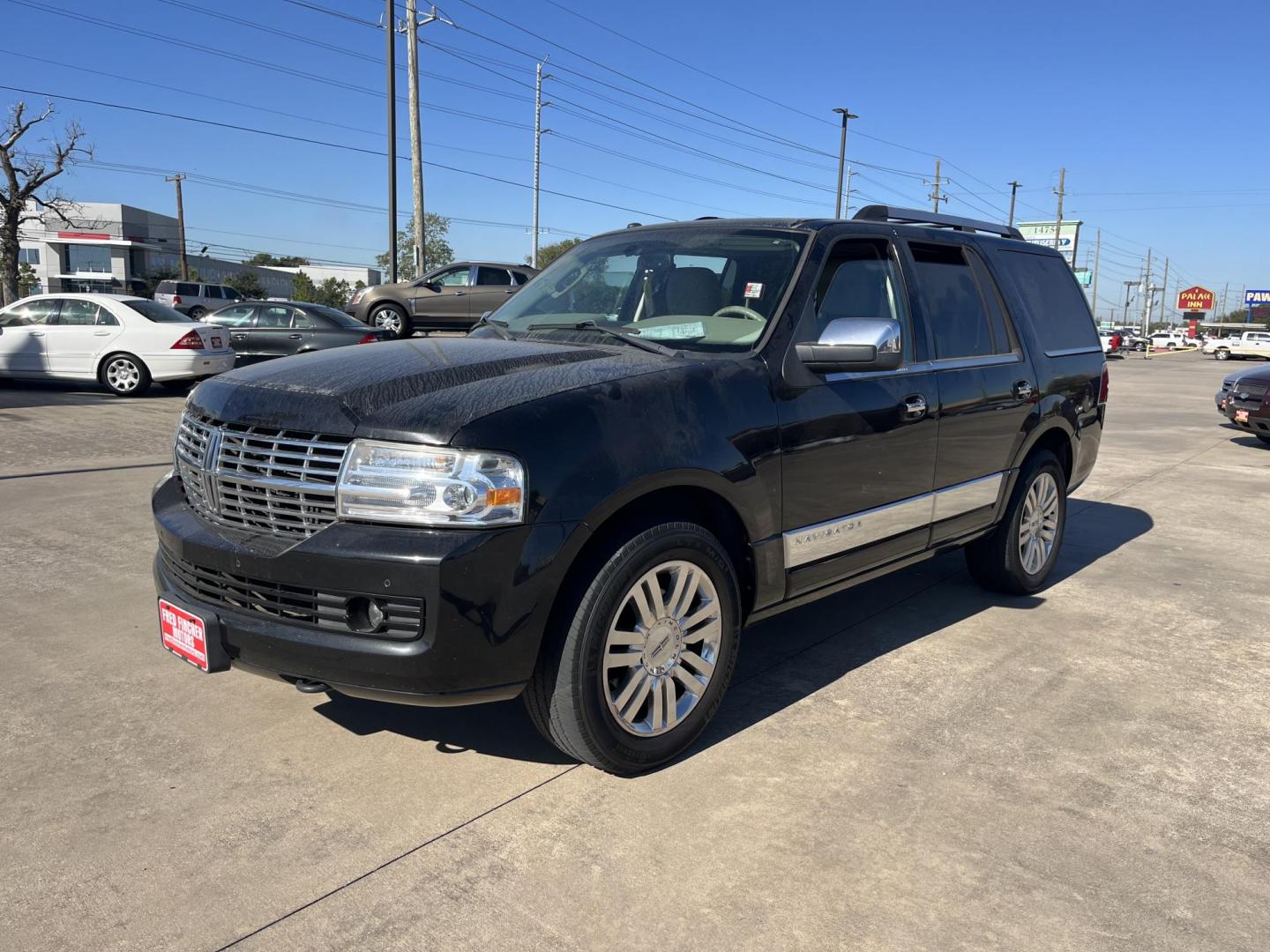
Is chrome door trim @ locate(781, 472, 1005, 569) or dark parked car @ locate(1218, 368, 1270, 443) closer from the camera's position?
chrome door trim @ locate(781, 472, 1005, 569)

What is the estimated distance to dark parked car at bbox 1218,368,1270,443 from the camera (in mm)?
12289

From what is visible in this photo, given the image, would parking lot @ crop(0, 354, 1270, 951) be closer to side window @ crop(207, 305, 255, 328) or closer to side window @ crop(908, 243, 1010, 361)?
side window @ crop(908, 243, 1010, 361)

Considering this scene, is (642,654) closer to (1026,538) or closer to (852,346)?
(852,346)

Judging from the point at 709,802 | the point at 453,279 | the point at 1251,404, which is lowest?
the point at 709,802

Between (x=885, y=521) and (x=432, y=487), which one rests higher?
(x=432, y=487)

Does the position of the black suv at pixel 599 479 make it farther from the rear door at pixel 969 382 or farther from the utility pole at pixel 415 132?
the utility pole at pixel 415 132

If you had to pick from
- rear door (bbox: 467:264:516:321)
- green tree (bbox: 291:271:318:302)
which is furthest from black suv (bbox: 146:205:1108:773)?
green tree (bbox: 291:271:318:302)

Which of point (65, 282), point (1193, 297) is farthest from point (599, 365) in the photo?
point (1193, 297)

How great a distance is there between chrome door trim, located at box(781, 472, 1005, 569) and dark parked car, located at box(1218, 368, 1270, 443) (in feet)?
31.0

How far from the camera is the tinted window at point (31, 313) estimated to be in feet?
48.9

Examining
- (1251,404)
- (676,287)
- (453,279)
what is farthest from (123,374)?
(1251,404)

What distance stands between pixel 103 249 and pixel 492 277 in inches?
3114

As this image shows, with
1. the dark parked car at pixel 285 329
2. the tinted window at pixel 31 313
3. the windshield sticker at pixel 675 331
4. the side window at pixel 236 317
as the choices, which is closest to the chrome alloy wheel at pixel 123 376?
the tinted window at pixel 31 313

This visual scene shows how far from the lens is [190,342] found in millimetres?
14805
